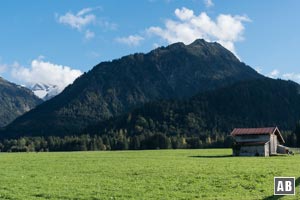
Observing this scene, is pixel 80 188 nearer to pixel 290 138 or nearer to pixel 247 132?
pixel 247 132

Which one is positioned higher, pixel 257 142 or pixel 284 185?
pixel 257 142

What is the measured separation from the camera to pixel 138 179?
3966 cm

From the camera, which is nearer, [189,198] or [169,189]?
[189,198]

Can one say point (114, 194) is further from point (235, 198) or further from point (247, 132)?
point (247, 132)

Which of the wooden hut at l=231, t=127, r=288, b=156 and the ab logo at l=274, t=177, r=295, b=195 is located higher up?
the wooden hut at l=231, t=127, r=288, b=156

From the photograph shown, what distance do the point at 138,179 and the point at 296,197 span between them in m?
17.1

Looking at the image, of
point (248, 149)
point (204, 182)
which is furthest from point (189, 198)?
point (248, 149)

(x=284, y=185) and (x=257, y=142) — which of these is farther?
(x=257, y=142)

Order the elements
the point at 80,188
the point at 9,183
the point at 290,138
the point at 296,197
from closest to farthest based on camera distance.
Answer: the point at 296,197
the point at 80,188
the point at 9,183
the point at 290,138

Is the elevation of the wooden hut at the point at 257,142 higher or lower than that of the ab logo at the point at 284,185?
higher

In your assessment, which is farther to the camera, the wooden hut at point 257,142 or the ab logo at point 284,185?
the wooden hut at point 257,142

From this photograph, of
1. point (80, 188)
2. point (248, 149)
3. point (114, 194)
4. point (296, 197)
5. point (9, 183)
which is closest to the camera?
point (296, 197)

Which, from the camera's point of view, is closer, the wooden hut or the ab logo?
the ab logo

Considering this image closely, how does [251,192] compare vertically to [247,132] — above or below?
below
